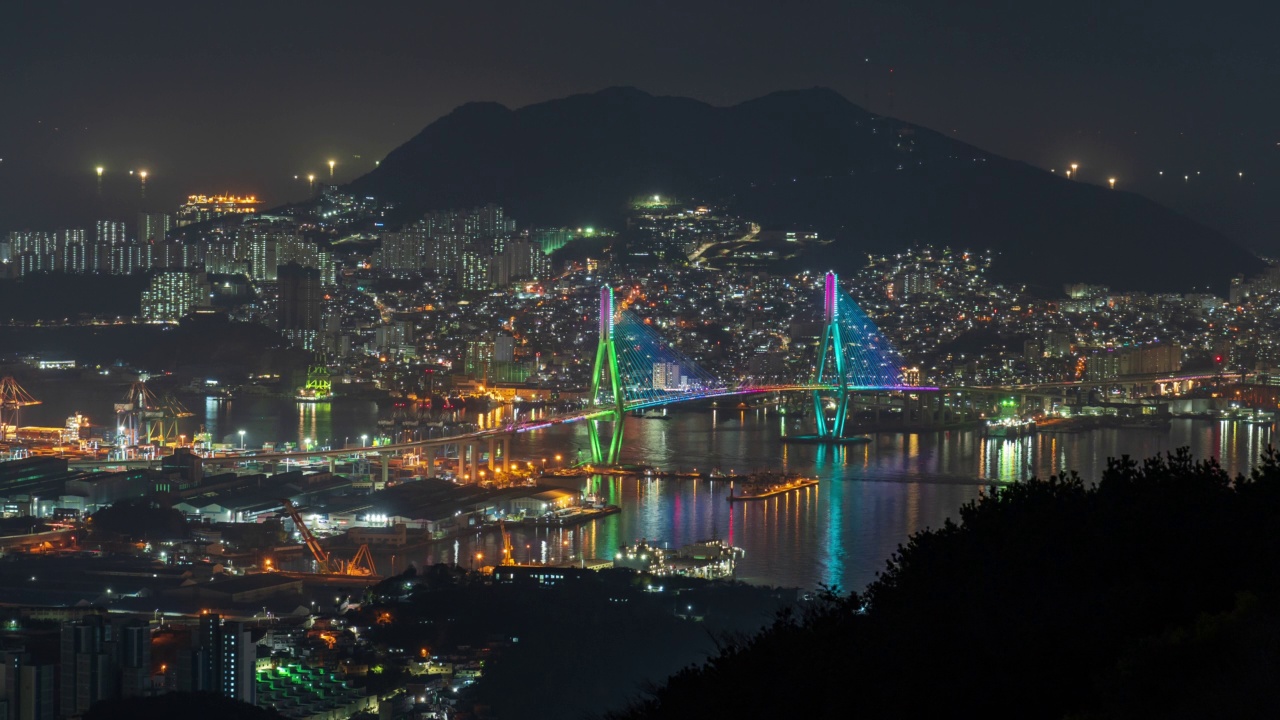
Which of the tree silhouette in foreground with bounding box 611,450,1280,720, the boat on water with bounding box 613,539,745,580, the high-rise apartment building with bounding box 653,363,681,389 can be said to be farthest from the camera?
the high-rise apartment building with bounding box 653,363,681,389

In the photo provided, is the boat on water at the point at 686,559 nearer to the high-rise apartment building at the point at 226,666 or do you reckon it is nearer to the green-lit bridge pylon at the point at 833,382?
the high-rise apartment building at the point at 226,666

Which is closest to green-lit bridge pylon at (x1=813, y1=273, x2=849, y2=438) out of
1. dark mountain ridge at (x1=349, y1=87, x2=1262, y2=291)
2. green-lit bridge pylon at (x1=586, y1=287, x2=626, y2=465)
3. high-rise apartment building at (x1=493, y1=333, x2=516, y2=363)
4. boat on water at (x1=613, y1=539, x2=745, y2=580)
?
green-lit bridge pylon at (x1=586, y1=287, x2=626, y2=465)

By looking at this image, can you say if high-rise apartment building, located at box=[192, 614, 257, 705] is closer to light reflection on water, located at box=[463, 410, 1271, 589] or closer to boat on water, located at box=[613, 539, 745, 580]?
boat on water, located at box=[613, 539, 745, 580]

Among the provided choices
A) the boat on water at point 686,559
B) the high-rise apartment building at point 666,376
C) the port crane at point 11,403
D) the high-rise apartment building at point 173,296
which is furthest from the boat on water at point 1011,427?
the high-rise apartment building at point 173,296

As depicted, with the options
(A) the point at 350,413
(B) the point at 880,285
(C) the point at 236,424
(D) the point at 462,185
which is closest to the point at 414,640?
(C) the point at 236,424

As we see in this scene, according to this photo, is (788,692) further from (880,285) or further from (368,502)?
(880,285)

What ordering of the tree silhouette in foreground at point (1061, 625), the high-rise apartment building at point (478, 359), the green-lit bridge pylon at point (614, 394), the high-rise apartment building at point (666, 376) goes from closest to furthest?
1. the tree silhouette in foreground at point (1061, 625)
2. the green-lit bridge pylon at point (614, 394)
3. the high-rise apartment building at point (666, 376)
4. the high-rise apartment building at point (478, 359)
